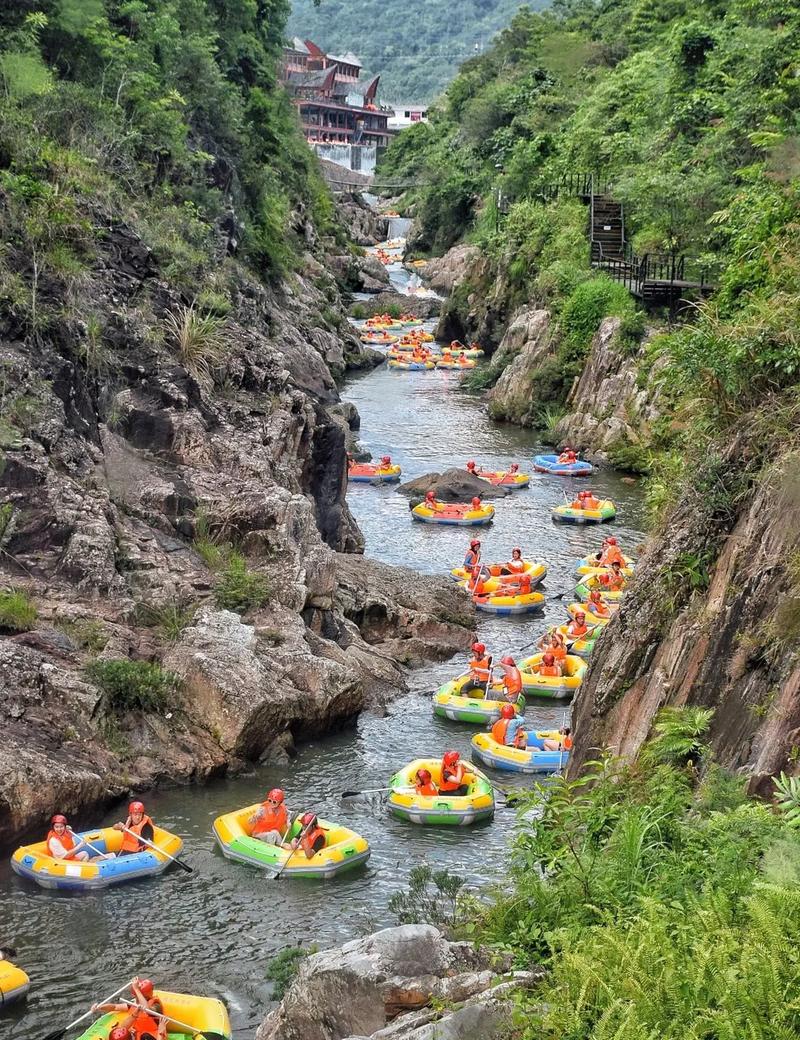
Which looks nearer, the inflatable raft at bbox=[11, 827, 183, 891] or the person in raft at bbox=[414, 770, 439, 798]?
the inflatable raft at bbox=[11, 827, 183, 891]

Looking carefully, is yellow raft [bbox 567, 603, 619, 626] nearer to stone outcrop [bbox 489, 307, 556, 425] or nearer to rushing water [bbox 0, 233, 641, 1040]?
rushing water [bbox 0, 233, 641, 1040]

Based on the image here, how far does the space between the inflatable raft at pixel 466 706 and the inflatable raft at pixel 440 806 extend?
2506 millimetres

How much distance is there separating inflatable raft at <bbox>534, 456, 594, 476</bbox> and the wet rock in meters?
1.86

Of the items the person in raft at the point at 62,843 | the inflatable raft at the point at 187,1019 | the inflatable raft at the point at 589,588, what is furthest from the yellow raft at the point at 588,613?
the inflatable raft at the point at 187,1019

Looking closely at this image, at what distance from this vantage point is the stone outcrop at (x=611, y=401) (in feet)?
101

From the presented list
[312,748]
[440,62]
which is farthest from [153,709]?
[440,62]

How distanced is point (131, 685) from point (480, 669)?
5.33 m

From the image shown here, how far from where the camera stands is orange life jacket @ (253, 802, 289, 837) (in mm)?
13477

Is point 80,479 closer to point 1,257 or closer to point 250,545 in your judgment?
point 250,545

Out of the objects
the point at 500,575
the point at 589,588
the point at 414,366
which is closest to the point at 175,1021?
the point at 589,588

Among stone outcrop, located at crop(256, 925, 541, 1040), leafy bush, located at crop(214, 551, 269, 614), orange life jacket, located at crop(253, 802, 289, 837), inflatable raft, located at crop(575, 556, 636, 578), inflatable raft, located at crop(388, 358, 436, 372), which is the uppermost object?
inflatable raft, located at crop(388, 358, 436, 372)

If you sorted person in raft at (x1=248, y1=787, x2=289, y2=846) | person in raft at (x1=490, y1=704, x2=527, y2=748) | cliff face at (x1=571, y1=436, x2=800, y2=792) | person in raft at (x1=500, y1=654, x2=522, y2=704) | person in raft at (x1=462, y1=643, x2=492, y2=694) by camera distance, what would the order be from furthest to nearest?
1. person in raft at (x1=462, y1=643, x2=492, y2=694)
2. person in raft at (x1=500, y1=654, x2=522, y2=704)
3. person in raft at (x1=490, y1=704, x2=527, y2=748)
4. person in raft at (x1=248, y1=787, x2=289, y2=846)
5. cliff face at (x1=571, y1=436, x2=800, y2=792)

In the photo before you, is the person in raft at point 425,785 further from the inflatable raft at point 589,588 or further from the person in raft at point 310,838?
the inflatable raft at point 589,588

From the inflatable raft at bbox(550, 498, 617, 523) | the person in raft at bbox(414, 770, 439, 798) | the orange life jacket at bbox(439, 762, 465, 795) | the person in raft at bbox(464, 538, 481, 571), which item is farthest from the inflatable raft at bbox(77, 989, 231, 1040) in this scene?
the inflatable raft at bbox(550, 498, 617, 523)
